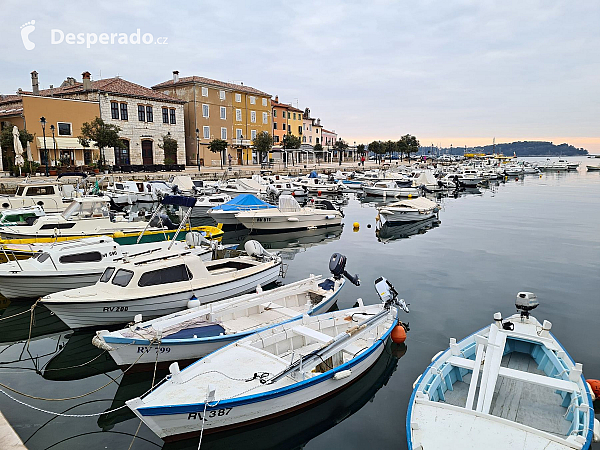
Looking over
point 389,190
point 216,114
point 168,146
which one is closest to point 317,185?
point 389,190

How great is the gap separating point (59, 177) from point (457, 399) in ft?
122

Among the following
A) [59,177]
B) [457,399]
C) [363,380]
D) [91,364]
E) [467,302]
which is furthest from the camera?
[59,177]

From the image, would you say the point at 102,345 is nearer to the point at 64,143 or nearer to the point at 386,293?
the point at 386,293

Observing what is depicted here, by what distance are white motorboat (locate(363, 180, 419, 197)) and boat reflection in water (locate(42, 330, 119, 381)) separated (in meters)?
39.2

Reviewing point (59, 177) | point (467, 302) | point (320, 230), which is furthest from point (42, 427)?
point (59, 177)

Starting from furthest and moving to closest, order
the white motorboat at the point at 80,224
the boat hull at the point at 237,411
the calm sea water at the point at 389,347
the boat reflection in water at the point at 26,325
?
the white motorboat at the point at 80,224 → the boat reflection in water at the point at 26,325 → the calm sea water at the point at 389,347 → the boat hull at the point at 237,411

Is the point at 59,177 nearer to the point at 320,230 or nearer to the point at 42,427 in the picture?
the point at 320,230

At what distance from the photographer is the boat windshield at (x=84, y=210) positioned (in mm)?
19327

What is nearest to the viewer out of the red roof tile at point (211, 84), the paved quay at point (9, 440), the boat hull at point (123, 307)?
the paved quay at point (9, 440)

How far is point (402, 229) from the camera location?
29.2m

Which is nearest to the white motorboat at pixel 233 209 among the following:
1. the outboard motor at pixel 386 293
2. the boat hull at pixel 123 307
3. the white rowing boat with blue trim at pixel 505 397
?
the boat hull at pixel 123 307

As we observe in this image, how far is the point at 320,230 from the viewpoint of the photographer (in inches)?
1109

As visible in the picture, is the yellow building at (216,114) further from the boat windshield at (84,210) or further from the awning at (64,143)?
the boat windshield at (84,210)

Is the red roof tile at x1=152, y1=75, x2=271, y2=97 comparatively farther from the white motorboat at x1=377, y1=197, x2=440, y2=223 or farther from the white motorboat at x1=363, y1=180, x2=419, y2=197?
the white motorboat at x1=377, y1=197, x2=440, y2=223
